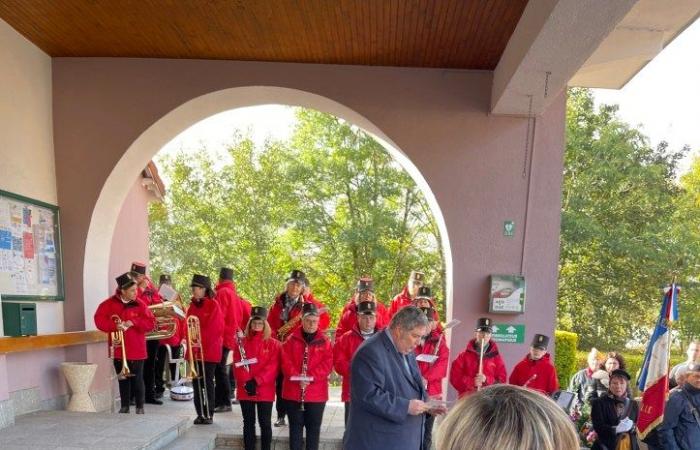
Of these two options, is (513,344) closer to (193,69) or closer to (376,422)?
(376,422)

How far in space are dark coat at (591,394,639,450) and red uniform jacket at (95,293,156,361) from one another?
4889 mm

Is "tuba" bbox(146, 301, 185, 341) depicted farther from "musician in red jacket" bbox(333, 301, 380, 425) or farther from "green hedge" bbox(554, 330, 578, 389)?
"green hedge" bbox(554, 330, 578, 389)

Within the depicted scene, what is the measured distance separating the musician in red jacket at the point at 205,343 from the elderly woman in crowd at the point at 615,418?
415cm

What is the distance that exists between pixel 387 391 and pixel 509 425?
9.25 feet

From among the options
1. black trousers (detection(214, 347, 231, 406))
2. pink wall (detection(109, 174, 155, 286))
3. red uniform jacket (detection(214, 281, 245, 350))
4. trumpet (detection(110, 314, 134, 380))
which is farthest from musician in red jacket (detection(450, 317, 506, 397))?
pink wall (detection(109, 174, 155, 286))

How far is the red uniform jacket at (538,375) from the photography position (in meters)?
6.59

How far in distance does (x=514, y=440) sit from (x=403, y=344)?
111 inches

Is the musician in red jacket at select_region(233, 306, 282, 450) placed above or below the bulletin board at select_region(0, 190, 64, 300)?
below

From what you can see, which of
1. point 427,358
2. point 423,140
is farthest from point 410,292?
point 423,140

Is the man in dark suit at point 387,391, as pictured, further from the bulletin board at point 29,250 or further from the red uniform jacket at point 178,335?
the bulletin board at point 29,250

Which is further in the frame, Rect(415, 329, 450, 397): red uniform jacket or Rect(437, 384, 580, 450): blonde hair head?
Rect(415, 329, 450, 397): red uniform jacket

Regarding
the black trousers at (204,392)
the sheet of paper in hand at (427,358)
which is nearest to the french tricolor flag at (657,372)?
the sheet of paper in hand at (427,358)

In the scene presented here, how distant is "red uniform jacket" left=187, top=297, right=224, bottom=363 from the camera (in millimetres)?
7404

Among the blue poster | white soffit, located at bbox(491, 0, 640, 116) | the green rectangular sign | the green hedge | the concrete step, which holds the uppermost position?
white soffit, located at bbox(491, 0, 640, 116)
